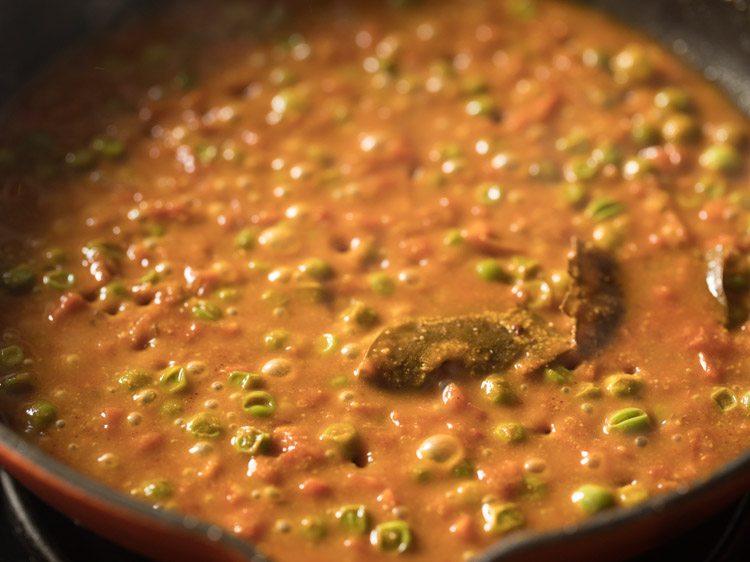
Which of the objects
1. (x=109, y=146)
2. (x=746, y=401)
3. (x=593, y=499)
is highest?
(x=109, y=146)

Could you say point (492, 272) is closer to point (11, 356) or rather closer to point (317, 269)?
point (317, 269)

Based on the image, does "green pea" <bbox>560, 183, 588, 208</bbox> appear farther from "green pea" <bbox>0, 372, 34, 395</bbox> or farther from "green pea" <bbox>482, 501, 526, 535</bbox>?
"green pea" <bbox>0, 372, 34, 395</bbox>

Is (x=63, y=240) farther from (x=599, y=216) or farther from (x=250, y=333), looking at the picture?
(x=599, y=216)

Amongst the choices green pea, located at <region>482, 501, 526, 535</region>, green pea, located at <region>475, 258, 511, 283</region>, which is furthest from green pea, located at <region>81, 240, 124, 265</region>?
green pea, located at <region>482, 501, 526, 535</region>

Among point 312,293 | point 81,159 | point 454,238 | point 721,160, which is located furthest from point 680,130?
point 81,159

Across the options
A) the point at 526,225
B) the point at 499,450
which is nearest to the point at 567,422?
the point at 499,450

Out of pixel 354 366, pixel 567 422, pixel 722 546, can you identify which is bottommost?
pixel 722 546
